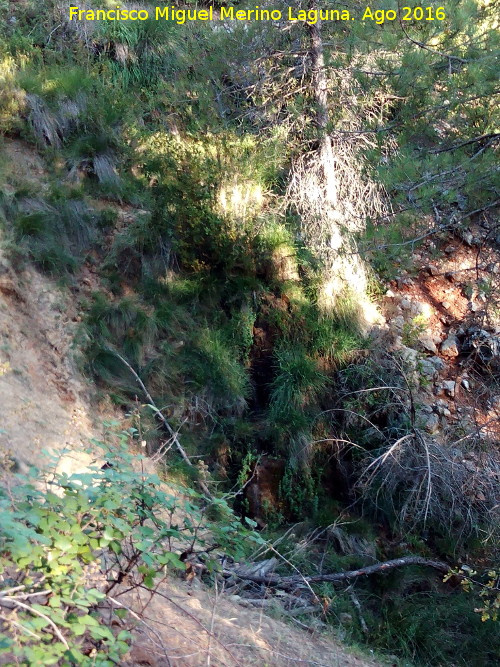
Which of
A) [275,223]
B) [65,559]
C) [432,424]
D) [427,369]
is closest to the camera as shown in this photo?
[65,559]

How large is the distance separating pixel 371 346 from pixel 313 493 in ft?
6.22

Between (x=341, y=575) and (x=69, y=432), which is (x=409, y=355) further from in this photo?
(x=69, y=432)

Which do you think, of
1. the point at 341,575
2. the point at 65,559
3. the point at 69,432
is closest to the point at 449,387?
the point at 341,575

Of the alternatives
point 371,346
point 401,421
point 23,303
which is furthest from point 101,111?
point 401,421

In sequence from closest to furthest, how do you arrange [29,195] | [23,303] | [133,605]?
1. [133,605]
2. [23,303]
3. [29,195]

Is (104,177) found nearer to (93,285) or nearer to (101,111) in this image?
(101,111)

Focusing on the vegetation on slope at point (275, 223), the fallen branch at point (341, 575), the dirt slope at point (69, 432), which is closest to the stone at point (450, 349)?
the vegetation on slope at point (275, 223)

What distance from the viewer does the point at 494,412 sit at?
8062mm

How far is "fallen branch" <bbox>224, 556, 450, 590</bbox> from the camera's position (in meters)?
5.49

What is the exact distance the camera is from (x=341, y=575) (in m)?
5.83

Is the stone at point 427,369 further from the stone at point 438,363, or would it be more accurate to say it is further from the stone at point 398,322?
the stone at point 398,322

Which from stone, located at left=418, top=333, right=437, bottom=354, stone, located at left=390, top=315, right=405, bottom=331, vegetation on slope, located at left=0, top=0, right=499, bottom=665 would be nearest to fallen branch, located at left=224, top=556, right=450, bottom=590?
vegetation on slope, located at left=0, top=0, right=499, bottom=665

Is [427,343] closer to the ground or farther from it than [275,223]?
closer to the ground

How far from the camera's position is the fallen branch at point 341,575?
549 centimetres
